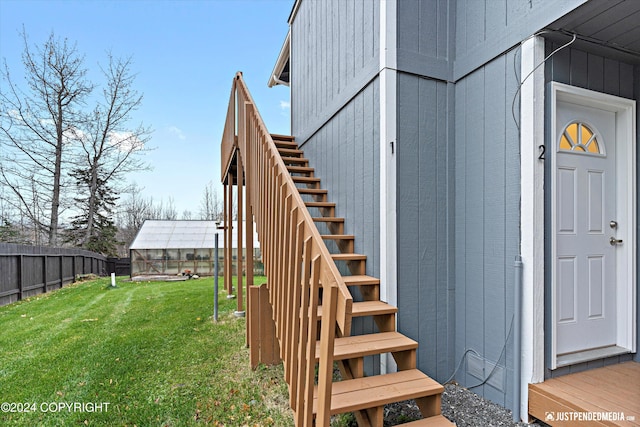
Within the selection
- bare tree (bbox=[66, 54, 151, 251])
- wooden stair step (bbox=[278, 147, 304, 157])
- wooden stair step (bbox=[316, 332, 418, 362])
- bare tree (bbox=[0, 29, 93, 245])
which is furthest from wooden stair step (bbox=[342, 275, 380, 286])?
bare tree (bbox=[66, 54, 151, 251])

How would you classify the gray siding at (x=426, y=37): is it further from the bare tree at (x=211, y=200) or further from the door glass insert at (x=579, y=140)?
the bare tree at (x=211, y=200)

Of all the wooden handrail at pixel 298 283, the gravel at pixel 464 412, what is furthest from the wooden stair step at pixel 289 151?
the gravel at pixel 464 412

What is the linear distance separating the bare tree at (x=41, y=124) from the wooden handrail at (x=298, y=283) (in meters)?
13.4

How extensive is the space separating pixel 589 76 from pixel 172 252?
13303 mm

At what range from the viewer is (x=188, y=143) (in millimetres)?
18453

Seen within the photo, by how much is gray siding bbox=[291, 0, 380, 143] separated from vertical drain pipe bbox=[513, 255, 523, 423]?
1.95 m

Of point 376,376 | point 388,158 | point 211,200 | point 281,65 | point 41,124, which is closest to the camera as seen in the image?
point 376,376

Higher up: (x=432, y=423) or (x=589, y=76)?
(x=589, y=76)

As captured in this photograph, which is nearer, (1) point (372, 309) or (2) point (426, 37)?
(1) point (372, 309)

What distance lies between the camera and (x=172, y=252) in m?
12.9

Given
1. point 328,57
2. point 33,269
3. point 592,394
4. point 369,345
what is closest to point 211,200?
point 33,269

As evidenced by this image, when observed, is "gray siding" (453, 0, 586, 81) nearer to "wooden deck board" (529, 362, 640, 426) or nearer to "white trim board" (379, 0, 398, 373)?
"white trim board" (379, 0, 398, 373)

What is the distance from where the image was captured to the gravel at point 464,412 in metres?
2.18

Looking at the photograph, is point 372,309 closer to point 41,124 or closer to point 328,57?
point 328,57
